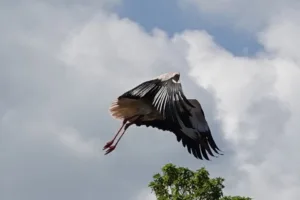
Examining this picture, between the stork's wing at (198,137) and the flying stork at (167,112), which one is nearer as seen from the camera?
the flying stork at (167,112)

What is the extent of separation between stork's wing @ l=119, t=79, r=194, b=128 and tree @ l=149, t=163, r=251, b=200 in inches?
1589

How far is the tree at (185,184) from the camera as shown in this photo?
55.5 m

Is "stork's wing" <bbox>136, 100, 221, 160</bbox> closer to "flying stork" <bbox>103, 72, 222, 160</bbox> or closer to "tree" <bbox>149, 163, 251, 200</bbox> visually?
"flying stork" <bbox>103, 72, 222, 160</bbox>

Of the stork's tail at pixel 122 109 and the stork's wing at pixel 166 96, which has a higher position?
the stork's tail at pixel 122 109

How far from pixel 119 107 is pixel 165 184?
40025 mm

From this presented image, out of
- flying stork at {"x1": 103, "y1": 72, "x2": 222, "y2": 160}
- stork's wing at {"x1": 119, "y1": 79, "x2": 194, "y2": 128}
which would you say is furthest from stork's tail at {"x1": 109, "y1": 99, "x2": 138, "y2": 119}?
stork's wing at {"x1": 119, "y1": 79, "x2": 194, "y2": 128}

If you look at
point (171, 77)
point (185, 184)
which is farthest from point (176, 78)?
point (185, 184)

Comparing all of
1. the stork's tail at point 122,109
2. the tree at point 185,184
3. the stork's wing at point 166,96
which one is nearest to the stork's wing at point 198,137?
the stork's tail at point 122,109

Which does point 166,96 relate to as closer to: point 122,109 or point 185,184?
point 122,109

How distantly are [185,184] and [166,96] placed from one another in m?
41.6

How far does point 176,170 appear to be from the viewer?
2208 inches

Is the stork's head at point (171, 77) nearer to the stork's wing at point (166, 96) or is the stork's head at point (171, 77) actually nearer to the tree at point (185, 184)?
the stork's wing at point (166, 96)

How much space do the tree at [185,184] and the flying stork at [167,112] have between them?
3818cm

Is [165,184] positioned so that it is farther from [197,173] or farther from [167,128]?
[167,128]
